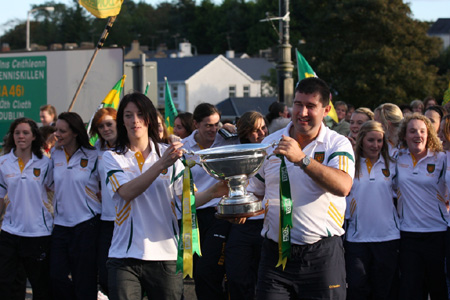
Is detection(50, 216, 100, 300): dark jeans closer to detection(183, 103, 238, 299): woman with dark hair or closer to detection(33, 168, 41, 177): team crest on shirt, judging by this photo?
detection(33, 168, 41, 177): team crest on shirt

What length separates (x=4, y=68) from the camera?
48.6 feet

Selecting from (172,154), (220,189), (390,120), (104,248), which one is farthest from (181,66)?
(172,154)

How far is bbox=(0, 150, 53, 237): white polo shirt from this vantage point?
721cm

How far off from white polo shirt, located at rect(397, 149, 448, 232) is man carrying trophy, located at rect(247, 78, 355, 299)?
220 cm

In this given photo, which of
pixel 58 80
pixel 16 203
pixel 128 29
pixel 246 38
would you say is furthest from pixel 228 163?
pixel 128 29

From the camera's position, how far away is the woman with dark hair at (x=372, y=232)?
6.90 meters

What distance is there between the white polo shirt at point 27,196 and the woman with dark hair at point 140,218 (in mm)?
2207

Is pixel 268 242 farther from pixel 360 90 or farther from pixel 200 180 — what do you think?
pixel 360 90

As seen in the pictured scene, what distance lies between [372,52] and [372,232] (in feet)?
102

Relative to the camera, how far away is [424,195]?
687 centimetres

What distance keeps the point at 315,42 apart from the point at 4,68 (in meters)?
26.1

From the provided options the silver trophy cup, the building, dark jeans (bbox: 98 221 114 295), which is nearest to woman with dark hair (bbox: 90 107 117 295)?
dark jeans (bbox: 98 221 114 295)

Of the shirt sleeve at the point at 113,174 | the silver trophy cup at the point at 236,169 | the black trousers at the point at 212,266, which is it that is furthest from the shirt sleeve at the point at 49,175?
the silver trophy cup at the point at 236,169

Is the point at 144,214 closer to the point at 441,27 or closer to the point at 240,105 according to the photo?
the point at 240,105
